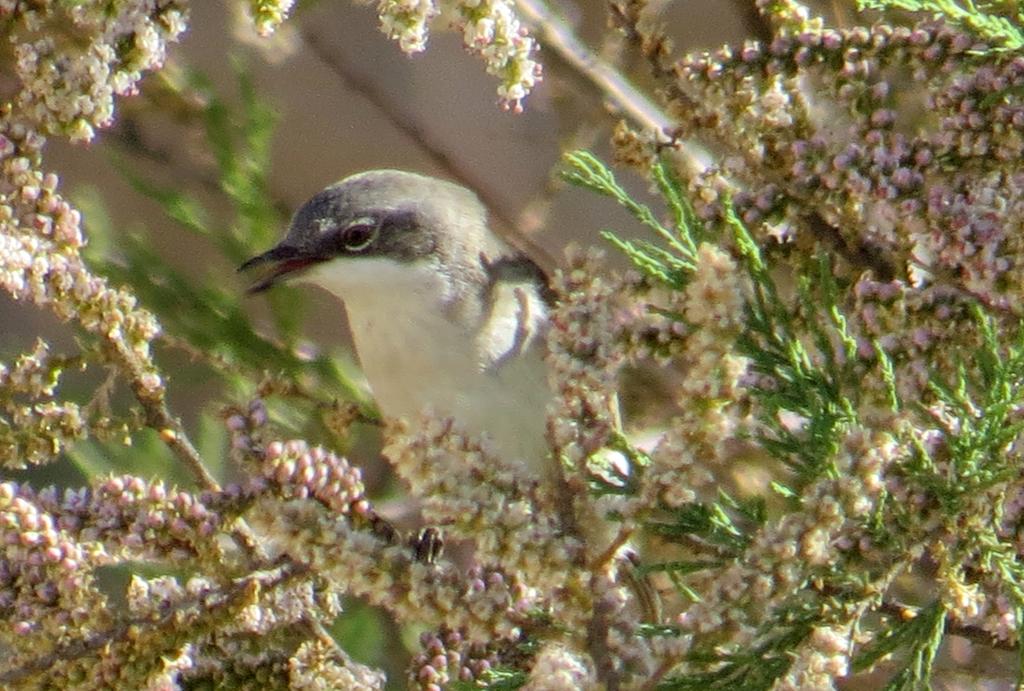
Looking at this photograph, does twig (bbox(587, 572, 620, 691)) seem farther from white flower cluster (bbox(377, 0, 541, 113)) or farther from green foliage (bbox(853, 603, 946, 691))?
white flower cluster (bbox(377, 0, 541, 113))

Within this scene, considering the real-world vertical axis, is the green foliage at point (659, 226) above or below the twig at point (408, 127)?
above

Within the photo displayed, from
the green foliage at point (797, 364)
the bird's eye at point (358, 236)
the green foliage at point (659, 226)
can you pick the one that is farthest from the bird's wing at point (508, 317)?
the green foliage at point (797, 364)

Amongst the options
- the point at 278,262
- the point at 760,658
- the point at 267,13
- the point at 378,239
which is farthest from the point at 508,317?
the point at 760,658

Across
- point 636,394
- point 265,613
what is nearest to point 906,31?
point 265,613

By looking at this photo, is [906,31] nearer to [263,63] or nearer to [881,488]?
[881,488]

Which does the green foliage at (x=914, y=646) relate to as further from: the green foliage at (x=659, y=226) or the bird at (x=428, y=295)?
the bird at (x=428, y=295)

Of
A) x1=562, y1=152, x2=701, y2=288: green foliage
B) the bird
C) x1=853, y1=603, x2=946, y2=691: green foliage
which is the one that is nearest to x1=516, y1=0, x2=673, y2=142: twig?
the bird

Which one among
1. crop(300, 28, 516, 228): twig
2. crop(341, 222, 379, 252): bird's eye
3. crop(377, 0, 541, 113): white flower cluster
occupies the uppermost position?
crop(377, 0, 541, 113): white flower cluster

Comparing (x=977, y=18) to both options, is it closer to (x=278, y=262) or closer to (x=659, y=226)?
(x=659, y=226)
